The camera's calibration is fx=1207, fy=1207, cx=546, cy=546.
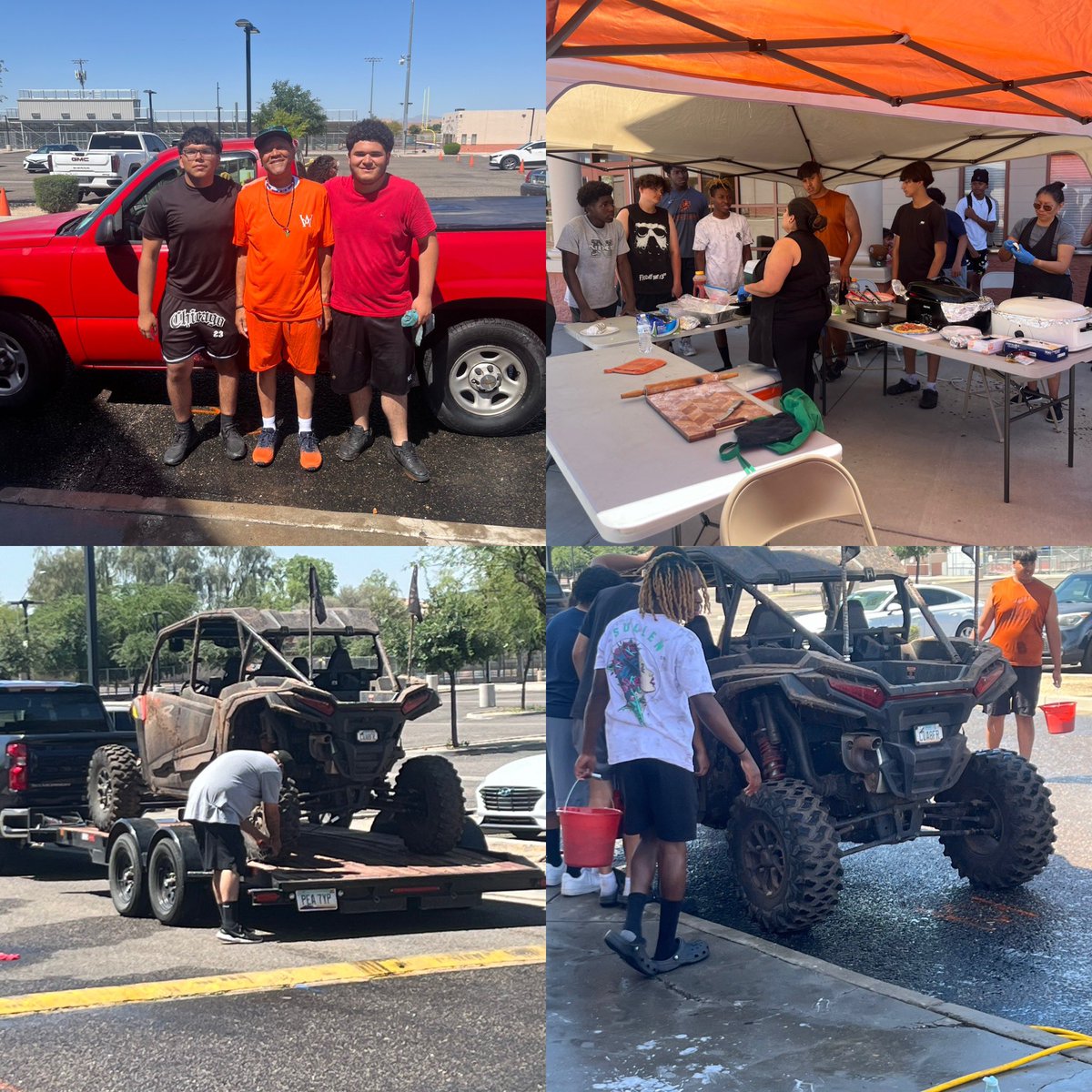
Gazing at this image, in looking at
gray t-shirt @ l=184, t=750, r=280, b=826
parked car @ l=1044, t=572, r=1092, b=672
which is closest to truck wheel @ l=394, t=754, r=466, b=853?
gray t-shirt @ l=184, t=750, r=280, b=826

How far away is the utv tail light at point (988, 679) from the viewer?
4.00m

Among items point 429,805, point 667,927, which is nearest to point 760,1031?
point 667,927

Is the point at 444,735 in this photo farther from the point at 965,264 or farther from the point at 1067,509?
the point at 965,264

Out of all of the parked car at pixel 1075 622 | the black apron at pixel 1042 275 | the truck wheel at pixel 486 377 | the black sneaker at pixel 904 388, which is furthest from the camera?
the black sneaker at pixel 904 388

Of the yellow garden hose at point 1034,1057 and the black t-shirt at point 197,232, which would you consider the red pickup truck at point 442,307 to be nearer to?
the black t-shirt at point 197,232

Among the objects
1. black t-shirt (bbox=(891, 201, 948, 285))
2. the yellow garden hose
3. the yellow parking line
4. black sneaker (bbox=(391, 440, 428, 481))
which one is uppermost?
black t-shirt (bbox=(891, 201, 948, 285))

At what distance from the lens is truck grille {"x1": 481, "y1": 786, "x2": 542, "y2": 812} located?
13.1 ft

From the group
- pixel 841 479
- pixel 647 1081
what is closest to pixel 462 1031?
pixel 647 1081

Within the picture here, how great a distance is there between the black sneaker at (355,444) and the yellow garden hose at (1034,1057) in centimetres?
269

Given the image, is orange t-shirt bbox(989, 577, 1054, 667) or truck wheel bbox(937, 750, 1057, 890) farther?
orange t-shirt bbox(989, 577, 1054, 667)

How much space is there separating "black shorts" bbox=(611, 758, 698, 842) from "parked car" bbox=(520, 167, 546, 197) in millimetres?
2192

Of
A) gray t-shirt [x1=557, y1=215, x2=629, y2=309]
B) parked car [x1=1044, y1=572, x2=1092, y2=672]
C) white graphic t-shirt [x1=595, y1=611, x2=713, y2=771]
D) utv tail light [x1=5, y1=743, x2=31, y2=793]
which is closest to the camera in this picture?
white graphic t-shirt [x1=595, y1=611, x2=713, y2=771]

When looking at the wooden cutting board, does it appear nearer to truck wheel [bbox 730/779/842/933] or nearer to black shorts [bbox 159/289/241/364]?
truck wheel [bbox 730/779/842/933]

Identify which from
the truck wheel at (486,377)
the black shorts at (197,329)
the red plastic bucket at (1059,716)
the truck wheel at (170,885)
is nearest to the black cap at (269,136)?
the black shorts at (197,329)
